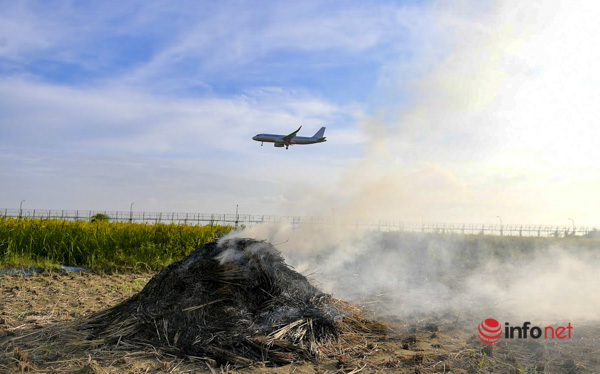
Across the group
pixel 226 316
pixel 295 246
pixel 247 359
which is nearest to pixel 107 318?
pixel 226 316

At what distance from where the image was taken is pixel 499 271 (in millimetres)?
12617

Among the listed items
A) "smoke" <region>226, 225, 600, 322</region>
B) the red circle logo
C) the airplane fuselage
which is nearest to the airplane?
the airplane fuselage

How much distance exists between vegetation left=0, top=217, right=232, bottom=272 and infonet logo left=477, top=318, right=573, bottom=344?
31.7 feet

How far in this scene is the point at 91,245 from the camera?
45.6ft

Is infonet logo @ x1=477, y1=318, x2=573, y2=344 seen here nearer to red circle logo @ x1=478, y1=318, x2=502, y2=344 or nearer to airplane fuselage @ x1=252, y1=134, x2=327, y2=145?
red circle logo @ x1=478, y1=318, x2=502, y2=344

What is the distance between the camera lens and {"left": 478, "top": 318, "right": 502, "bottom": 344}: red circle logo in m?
6.42

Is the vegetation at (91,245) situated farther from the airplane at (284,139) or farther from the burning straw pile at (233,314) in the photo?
the airplane at (284,139)

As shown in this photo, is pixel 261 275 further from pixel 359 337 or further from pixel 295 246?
pixel 295 246

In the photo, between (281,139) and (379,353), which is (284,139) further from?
(379,353)

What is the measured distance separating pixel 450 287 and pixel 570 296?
240cm

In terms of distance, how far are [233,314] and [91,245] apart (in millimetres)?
9773

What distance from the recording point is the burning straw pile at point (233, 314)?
545 centimetres

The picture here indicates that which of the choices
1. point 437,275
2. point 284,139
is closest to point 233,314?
point 437,275

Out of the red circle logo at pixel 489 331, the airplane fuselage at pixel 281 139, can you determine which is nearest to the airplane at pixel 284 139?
the airplane fuselage at pixel 281 139
